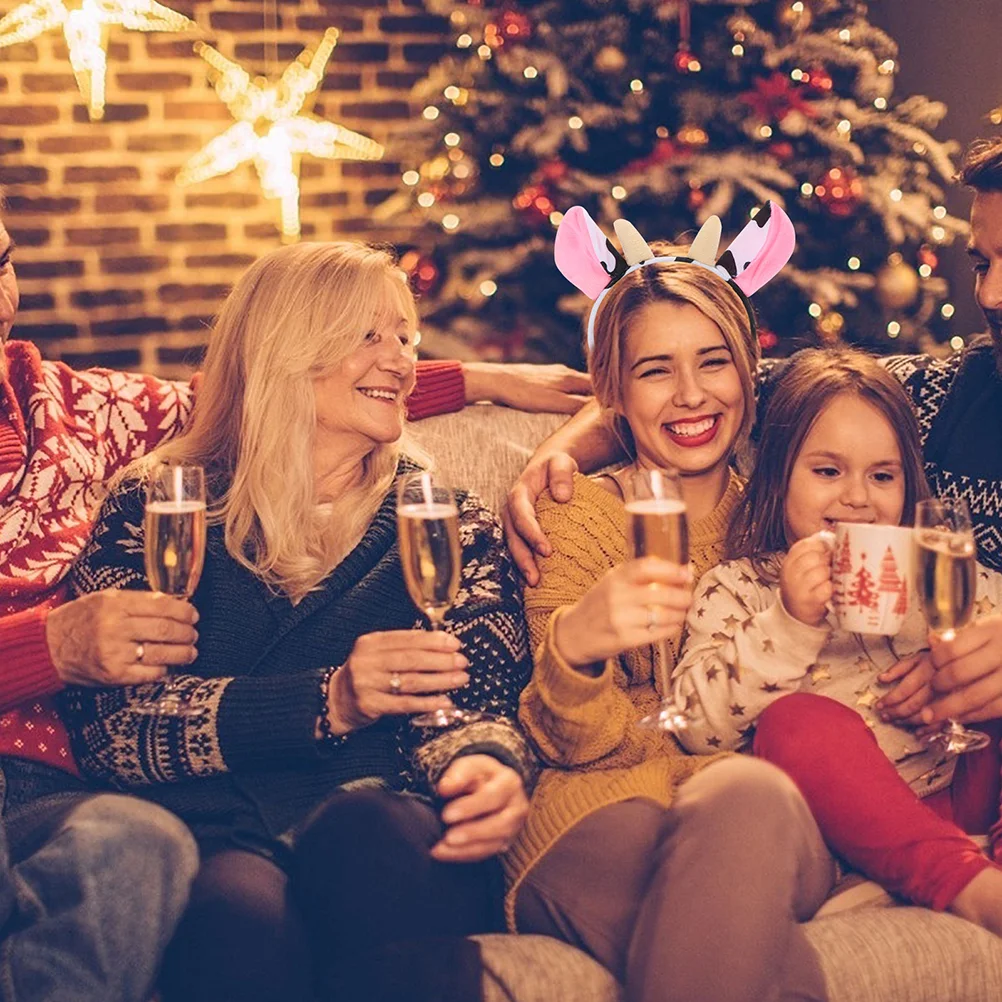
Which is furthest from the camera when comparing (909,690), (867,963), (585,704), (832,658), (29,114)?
(29,114)

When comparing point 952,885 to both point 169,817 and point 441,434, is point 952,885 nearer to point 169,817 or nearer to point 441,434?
point 169,817

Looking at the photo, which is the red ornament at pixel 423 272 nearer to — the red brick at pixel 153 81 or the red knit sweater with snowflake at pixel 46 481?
the red brick at pixel 153 81

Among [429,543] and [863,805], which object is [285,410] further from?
[863,805]

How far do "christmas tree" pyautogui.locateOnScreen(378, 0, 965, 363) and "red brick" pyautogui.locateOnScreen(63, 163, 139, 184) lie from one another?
1067mm

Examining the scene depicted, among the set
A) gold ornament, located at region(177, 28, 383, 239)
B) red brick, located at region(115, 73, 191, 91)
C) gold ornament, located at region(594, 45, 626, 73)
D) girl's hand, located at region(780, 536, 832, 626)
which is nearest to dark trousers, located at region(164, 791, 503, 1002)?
girl's hand, located at region(780, 536, 832, 626)

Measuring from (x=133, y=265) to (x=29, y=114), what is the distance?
58 centimetres

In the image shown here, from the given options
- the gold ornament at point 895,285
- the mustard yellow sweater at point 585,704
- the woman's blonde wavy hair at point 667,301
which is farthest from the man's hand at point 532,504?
the gold ornament at point 895,285

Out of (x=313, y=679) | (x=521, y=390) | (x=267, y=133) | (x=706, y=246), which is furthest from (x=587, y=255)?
(x=267, y=133)

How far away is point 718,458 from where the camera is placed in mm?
2156

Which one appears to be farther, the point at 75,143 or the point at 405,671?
the point at 75,143

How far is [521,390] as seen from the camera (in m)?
2.67

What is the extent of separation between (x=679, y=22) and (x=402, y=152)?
0.93 m

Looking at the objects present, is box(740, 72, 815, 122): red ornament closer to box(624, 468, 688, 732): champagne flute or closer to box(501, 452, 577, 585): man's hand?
box(501, 452, 577, 585): man's hand

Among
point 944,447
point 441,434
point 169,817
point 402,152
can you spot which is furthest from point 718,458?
point 402,152
